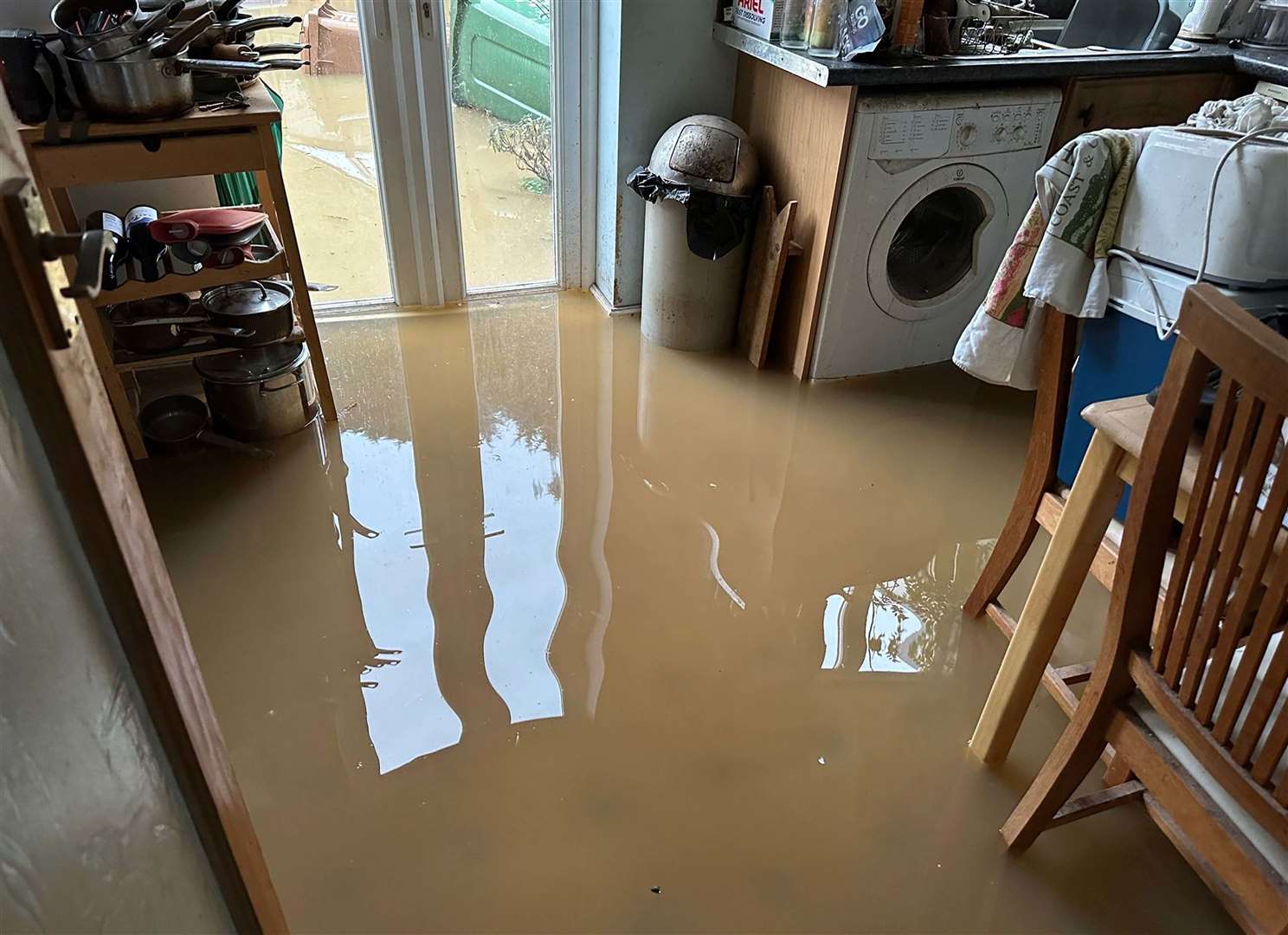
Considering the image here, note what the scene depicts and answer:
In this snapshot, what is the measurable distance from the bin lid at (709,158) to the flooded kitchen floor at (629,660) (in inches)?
24.1

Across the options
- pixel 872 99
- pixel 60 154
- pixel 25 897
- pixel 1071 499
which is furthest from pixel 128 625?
pixel 872 99

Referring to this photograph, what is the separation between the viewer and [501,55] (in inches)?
112

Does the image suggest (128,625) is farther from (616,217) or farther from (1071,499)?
(616,217)

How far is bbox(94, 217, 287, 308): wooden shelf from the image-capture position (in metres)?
2.06

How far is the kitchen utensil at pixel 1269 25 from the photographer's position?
2627 mm

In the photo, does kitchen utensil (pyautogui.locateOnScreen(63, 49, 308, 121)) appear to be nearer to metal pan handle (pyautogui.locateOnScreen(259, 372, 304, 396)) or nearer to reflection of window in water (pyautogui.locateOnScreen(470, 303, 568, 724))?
metal pan handle (pyautogui.locateOnScreen(259, 372, 304, 396))

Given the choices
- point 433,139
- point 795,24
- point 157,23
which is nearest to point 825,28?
point 795,24

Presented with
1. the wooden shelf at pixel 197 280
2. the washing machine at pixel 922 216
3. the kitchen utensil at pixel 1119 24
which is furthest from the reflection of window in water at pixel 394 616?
the kitchen utensil at pixel 1119 24

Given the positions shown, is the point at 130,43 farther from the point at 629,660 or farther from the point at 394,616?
the point at 629,660

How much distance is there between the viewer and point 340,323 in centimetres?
304

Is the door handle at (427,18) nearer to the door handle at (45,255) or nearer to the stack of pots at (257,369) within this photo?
the stack of pots at (257,369)

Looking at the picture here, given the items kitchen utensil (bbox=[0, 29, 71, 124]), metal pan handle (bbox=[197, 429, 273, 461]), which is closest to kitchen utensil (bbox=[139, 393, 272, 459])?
metal pan handle (bbox=[197, 429, 273, 461])

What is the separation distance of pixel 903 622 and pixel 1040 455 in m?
0.50

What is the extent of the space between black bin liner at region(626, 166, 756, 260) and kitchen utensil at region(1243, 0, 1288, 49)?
1.60 meters
